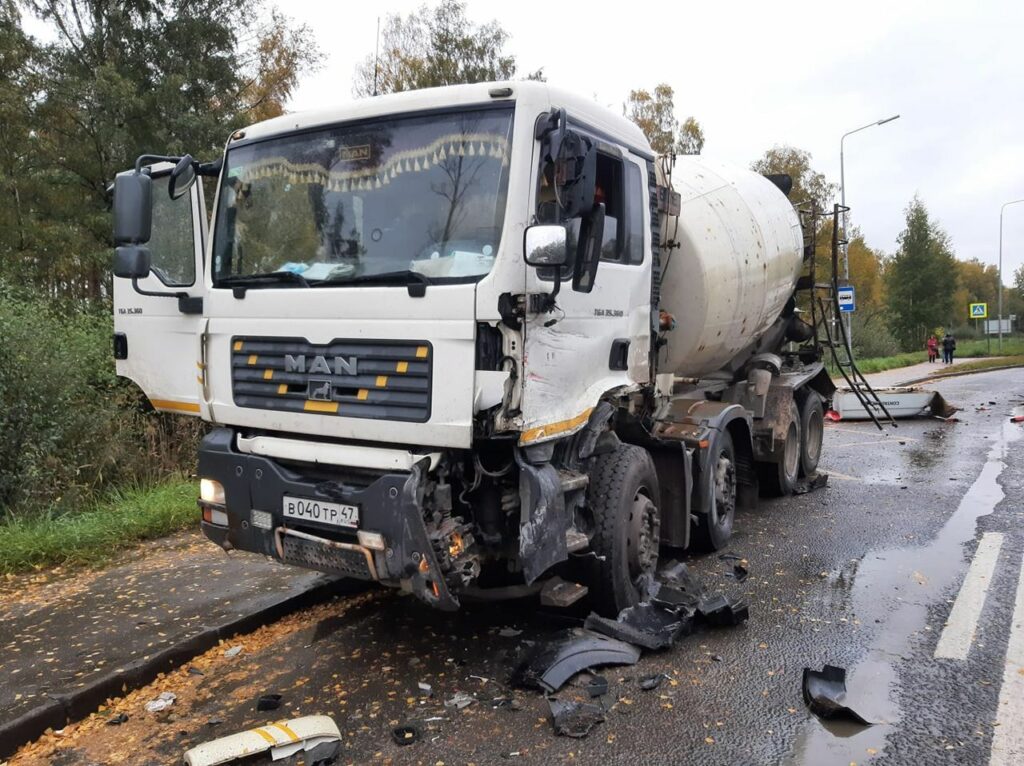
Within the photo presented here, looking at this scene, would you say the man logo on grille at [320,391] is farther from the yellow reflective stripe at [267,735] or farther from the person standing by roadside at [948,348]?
the person standing by roadside at [948,348]

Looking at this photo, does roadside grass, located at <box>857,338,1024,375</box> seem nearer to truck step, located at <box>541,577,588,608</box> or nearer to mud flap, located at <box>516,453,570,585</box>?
truck step, located at <box>541,577,588,608</box>

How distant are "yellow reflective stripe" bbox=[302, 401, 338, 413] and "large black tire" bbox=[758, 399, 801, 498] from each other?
5.32 m

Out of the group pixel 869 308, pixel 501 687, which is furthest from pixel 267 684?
pixel 869 308

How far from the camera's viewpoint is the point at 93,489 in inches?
291

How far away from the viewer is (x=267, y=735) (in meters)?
3.41

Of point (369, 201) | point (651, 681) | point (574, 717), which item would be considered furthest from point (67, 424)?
point (651, 681)

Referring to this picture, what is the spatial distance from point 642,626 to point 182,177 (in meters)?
3.75

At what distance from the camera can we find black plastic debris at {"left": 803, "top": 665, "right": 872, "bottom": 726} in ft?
11.7

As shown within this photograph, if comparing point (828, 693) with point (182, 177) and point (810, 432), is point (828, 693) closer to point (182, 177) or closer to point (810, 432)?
point (182, 177)

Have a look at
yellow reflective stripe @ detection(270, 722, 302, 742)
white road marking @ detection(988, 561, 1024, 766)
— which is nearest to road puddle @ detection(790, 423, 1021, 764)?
white road marking @ detection(988, 561, 1024, 766)

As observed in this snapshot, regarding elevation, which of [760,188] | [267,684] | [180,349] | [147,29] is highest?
[147,29]

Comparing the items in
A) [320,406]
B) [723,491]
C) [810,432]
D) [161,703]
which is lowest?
[161,703]

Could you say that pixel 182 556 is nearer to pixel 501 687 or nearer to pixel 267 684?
pixel 267 684

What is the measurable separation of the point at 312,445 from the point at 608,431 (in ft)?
6.14
